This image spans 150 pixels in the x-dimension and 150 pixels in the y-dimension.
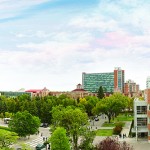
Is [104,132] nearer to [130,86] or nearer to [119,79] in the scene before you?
[119,79]

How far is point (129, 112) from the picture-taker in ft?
279

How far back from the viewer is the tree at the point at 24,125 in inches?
1829

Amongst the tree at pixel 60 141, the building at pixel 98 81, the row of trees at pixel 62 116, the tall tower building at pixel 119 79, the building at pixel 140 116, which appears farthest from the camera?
the building at pixel 98 81

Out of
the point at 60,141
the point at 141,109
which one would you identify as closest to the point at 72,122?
the point at 60,141

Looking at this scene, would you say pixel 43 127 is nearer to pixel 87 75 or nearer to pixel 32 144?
pixel 32 144

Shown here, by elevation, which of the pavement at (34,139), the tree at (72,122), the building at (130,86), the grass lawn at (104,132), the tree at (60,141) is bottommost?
the pavement at (34,139)

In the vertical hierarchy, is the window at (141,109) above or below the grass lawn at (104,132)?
above

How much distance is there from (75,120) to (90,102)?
40665mm

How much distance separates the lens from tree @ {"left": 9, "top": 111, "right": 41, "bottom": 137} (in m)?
46.5

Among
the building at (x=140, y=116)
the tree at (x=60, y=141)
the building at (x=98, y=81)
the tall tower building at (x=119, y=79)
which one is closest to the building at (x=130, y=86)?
the tall tower building at (x=119, y=79)

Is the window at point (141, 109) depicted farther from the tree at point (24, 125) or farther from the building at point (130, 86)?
the building at point (130, 86)

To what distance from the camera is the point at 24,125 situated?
4656cm

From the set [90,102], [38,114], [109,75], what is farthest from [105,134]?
[109,75]

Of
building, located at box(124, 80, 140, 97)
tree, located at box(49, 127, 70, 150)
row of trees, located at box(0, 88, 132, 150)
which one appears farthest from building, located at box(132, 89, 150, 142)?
building, located at box(124, 80, 140, 97)
